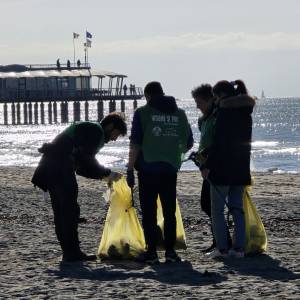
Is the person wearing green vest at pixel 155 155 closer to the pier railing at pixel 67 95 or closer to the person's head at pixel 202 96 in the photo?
the person's head at pixel 202 96

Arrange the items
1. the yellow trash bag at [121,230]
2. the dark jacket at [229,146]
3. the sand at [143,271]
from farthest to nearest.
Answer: the yellow trash bag at [121,230], the dark jacket at [229,146], the sand at [143,271]

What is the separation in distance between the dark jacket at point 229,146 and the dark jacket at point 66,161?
0.95 m

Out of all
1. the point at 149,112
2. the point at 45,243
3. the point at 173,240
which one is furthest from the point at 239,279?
the point at 45,243

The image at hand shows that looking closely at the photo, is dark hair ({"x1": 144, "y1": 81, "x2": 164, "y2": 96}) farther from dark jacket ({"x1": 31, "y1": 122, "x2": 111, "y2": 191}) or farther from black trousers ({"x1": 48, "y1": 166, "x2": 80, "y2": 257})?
black trousers ({"x1": 48, "y1": 166, "x2": 80, "y2": 257})

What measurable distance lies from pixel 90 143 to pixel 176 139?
0.73 m

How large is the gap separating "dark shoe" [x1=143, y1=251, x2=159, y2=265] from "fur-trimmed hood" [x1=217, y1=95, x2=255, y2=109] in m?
1.38

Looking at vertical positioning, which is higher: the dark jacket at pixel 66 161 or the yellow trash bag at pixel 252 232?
the dark jacket at pixel 66 161

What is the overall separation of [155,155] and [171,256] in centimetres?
86

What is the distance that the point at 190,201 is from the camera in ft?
48.9

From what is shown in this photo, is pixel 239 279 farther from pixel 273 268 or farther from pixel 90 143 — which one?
pixel 90 143

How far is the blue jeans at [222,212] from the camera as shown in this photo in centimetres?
845

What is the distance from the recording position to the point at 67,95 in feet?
284

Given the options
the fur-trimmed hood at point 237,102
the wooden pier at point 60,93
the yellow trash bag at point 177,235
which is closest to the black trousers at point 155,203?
the yellow trash bag at point 177,235

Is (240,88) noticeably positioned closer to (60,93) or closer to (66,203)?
(66,203)
